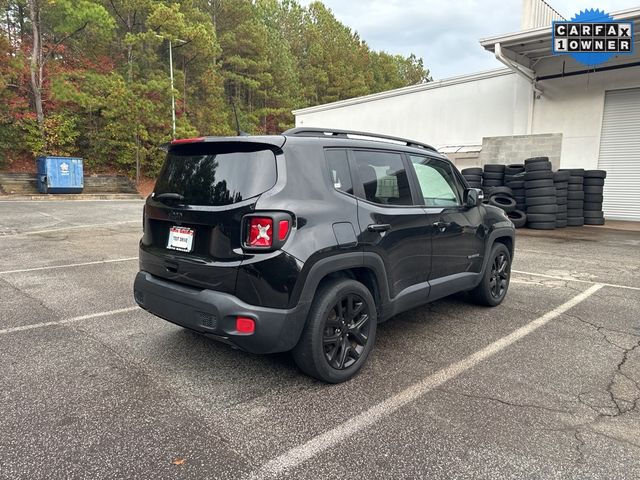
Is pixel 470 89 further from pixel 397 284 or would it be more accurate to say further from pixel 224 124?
pixel 224 124

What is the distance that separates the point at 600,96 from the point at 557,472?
16.5 meters

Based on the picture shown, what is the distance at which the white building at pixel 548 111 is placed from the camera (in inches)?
585

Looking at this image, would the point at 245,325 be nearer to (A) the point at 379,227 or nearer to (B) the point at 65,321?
(A) the point at 379,227

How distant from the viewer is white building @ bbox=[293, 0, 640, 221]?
14852 mm

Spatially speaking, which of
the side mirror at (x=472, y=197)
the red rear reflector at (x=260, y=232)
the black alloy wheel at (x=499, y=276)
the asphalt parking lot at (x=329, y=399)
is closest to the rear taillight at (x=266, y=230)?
the red rear reflector at (x=260, y=232)

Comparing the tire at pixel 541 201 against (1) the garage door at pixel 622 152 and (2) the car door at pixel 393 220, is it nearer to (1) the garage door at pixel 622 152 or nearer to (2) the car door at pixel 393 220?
(1) the garage door at pixel 622 152

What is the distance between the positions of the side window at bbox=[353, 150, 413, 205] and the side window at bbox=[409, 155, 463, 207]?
25 cm

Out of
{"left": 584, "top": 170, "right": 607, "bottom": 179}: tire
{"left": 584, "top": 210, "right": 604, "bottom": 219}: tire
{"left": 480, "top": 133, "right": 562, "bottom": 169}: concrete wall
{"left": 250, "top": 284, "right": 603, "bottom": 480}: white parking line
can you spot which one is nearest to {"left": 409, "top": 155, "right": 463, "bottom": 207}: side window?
{"left": 250, "top": 284, "right": 603, "bottom": 480}: white parking line

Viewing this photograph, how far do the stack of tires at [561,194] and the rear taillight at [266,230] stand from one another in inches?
481

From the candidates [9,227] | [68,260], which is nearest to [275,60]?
[9,227]

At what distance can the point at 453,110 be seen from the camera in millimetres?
18531

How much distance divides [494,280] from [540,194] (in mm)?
8635

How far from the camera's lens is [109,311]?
4867mm

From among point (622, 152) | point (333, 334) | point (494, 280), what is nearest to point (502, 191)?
point (622, 152)
